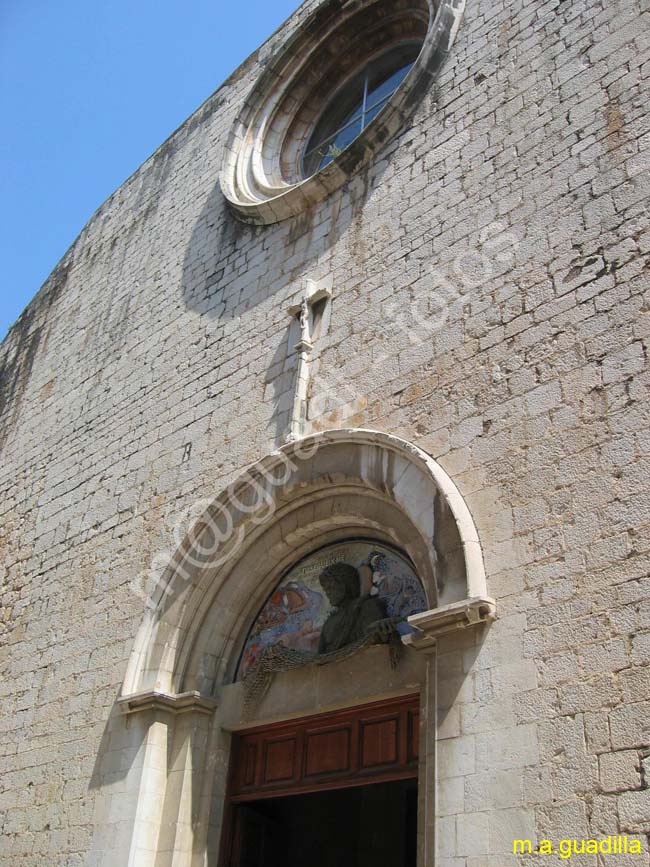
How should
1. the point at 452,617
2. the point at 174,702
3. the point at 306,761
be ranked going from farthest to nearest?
the point at 174,702 < the point at 306,761 < the point at 452,617

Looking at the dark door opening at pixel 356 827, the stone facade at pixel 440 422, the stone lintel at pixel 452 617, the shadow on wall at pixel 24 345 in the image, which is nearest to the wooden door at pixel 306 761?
the stone facade at pixel 440 422

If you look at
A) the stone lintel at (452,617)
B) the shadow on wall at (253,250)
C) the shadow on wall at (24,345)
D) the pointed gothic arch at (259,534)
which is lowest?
the stone lintel at (452,617)

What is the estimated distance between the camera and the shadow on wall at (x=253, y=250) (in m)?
7.32

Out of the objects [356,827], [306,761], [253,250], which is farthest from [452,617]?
[356,827]

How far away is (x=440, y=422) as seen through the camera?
551 cm

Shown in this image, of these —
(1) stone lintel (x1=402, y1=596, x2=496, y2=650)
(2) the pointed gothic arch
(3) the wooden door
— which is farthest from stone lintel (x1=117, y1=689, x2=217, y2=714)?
(1) stone lintel (x1=402, y1=596, x2=496, y2=650)

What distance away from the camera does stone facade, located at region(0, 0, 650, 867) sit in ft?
14.0

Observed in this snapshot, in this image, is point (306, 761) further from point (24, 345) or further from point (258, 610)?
point (24, 345)

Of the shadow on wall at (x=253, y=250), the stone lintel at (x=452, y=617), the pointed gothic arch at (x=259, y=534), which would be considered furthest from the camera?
the shadow on wall at (x=253, y=250)

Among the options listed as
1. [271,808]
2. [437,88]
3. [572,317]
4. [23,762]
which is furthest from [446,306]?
[23,762]

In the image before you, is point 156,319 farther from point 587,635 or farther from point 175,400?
point 587,635

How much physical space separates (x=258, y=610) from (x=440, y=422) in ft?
6.73

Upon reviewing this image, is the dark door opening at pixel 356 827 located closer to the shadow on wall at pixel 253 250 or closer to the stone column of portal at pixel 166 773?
the stone column of portal at pixel 166 773

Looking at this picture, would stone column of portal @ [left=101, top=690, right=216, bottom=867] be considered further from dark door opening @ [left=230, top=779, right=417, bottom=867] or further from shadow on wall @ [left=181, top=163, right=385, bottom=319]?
shadow on wall @ [left=181, top=163, right=385, bottom=319]
